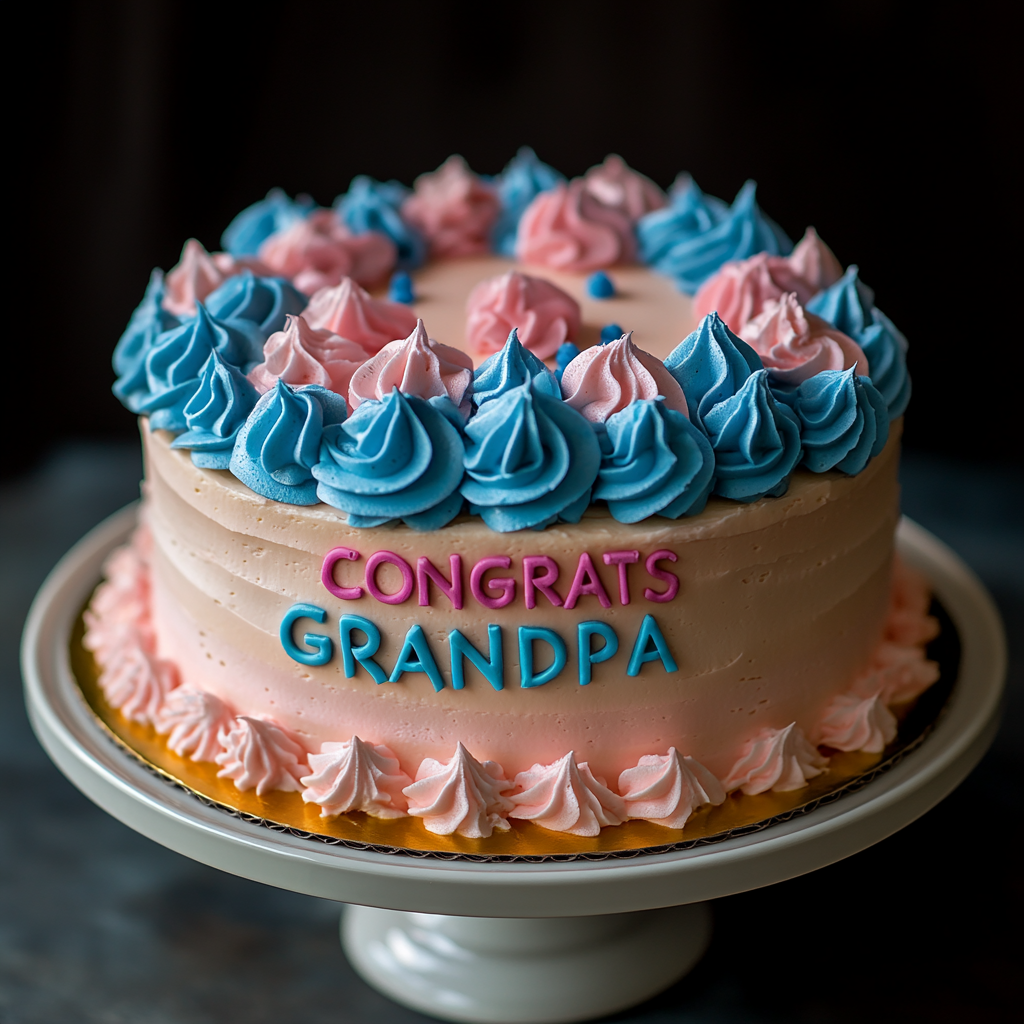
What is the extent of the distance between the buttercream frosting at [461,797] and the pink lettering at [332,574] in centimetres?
40

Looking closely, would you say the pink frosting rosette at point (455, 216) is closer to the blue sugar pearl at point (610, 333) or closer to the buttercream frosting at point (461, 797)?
the blue sugar pearl at point (610, 333)

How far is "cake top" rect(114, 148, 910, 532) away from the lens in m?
2.84

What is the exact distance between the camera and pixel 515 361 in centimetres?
297

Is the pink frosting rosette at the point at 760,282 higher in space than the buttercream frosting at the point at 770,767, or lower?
higher

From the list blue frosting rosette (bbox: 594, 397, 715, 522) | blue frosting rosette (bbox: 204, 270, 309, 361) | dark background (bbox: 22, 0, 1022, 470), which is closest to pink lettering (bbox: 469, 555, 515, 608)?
blue frosting rosette (bbox: 594, 397, 715, 522)

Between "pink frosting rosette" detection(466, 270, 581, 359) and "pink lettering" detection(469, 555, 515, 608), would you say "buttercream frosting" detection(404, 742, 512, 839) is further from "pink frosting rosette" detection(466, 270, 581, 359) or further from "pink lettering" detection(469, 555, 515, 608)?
"pink frosting rosette" detection(466, 270, 581, 359)

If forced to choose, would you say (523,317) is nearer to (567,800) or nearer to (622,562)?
(622,562)

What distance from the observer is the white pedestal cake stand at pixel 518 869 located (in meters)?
2.88

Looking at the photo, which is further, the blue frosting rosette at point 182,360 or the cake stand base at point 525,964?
the cake stand base at point 525,964

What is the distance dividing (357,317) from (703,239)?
1.12 m

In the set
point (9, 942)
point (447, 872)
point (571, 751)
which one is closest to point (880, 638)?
point (571, 751)

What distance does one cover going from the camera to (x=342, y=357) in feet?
10.5

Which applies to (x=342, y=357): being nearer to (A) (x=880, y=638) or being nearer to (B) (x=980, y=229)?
(A) (x=880, y=638)

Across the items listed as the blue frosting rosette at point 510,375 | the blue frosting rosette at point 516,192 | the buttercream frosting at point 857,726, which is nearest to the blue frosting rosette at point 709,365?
the blue frosting rosette at point 510,375
